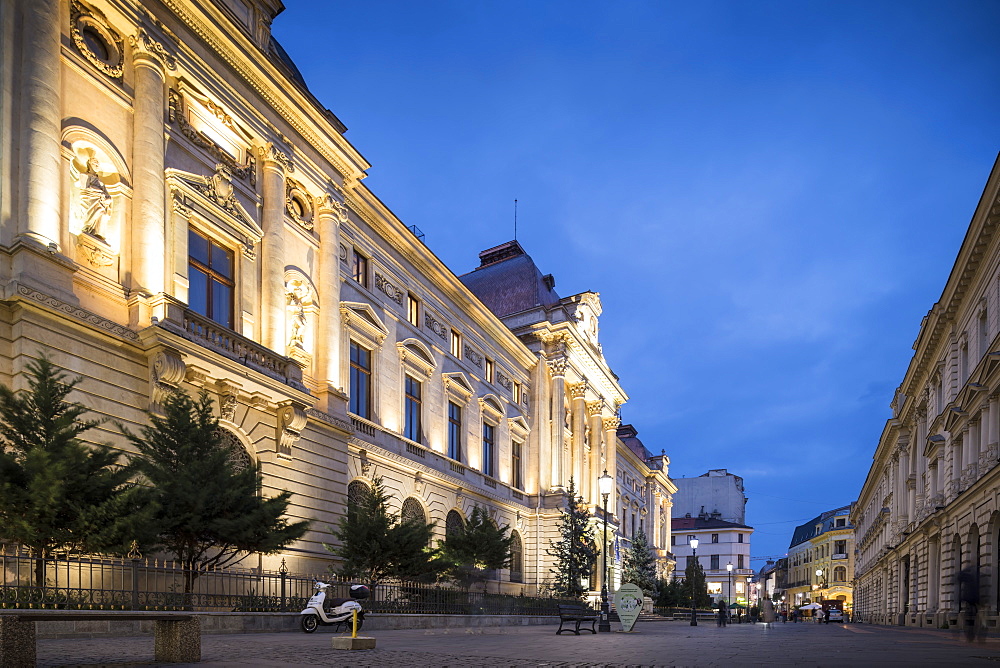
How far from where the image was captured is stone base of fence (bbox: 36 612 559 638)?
42.2 feet

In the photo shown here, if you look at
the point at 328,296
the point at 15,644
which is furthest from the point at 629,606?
the point at 15,644

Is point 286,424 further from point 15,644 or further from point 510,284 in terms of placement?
point 510,284

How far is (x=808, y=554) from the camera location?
12319 cm

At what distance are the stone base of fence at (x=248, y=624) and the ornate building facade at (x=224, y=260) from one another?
344 cm

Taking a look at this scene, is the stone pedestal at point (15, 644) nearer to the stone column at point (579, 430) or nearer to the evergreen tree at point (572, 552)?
the evergreen tree at point (572, 552)

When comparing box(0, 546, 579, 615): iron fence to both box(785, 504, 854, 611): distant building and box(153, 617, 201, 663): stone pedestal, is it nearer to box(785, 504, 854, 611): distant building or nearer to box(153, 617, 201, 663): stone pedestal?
box(153, 617, 201, 663): stone pedestal

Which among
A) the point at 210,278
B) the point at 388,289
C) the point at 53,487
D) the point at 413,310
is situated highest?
the point at 388,289

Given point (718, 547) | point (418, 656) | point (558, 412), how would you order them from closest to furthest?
1. point (418, 656)
2. point (558, 412)
3. point (718, 547)

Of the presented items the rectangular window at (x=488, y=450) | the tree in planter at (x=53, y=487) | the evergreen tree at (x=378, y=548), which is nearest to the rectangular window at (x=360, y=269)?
the evergreen tree at (x=378, y=548)

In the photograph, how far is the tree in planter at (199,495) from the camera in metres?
14.5

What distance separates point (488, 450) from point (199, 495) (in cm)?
2696

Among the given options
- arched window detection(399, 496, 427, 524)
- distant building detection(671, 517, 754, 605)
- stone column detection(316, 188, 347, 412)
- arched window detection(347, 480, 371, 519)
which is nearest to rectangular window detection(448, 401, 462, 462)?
arched window detection(399, 496, 427, 524)

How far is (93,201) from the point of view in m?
17.3

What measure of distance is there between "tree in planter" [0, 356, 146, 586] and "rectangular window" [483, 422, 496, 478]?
28.2 m
